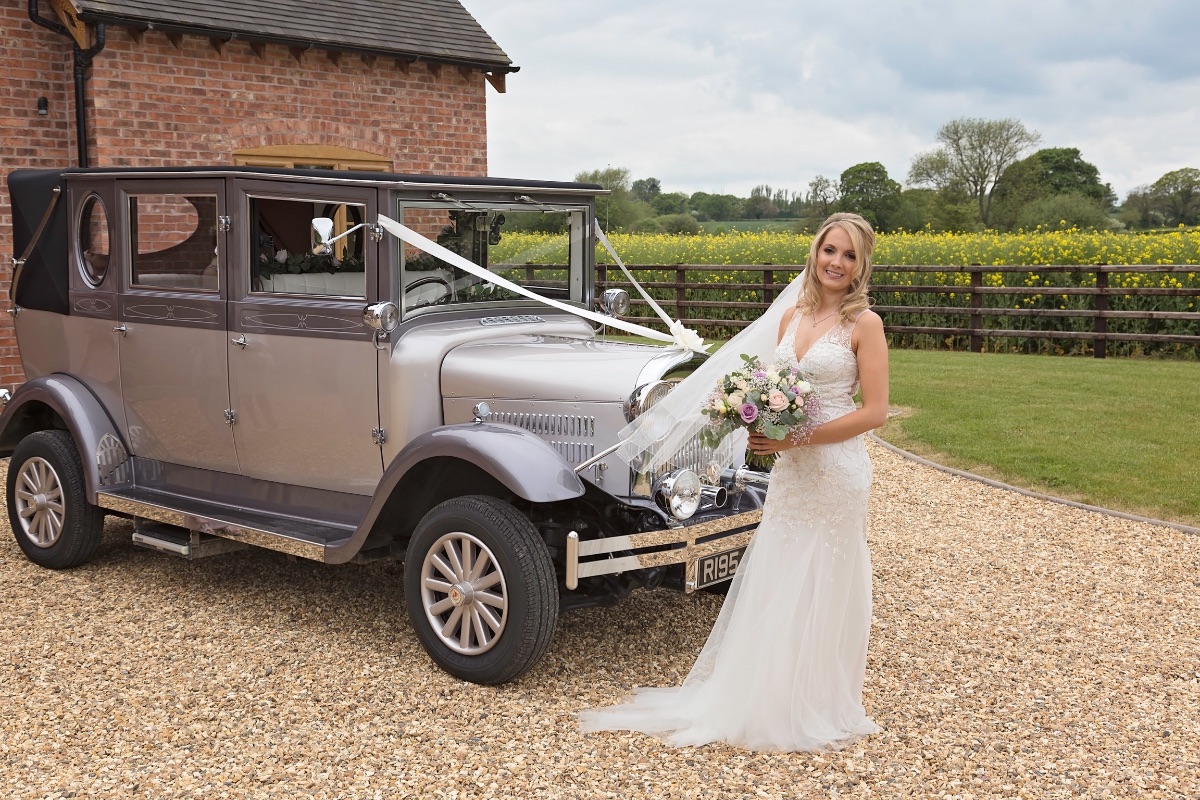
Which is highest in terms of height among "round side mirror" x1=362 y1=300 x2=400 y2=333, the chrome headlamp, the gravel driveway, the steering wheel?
the steering wheel

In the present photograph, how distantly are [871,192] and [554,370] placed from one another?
28.3 meters

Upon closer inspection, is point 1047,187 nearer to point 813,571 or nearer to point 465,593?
point 813,571

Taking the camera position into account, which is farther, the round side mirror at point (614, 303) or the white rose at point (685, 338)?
the round side mirror at point (614, 303)

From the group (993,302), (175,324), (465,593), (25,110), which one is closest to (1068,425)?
→ (993,302)

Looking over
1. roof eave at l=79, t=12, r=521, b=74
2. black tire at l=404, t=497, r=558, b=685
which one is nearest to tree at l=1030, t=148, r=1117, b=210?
roof eave at l=79, t=12, r=521, b=74

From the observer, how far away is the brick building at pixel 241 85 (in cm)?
1011

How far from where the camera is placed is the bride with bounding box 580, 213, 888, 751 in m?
4.20

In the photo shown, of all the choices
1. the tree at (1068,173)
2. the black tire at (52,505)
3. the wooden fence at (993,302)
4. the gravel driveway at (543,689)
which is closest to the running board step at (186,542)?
the gravel driveway at (543,689)

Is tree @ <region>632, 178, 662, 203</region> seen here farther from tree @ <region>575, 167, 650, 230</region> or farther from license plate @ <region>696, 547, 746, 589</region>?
license plate @ <region>696, 547, 746, 589</region>

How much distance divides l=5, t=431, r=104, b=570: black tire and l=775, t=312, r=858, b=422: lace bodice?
413cm

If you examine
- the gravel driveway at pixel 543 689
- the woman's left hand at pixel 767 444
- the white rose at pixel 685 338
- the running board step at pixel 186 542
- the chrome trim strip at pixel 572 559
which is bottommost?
the gravel driveway at pixel 543 689

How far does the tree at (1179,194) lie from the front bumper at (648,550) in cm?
2888

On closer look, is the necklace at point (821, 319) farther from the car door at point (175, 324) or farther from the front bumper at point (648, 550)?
→ the car door at point (175, 324)

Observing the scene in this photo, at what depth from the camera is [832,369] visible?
4.25m
